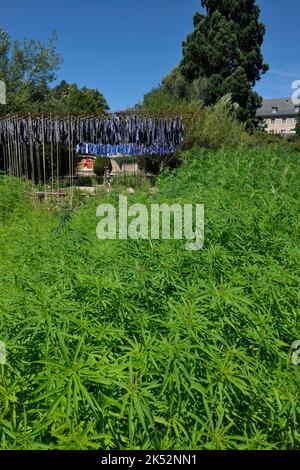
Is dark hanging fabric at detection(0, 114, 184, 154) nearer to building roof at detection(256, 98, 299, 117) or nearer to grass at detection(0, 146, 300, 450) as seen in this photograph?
grass at detection(0, 146, 300, 450)

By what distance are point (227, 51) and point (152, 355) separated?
74.2 ft

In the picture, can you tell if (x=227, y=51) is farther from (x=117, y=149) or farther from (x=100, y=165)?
(x=117, y=149)

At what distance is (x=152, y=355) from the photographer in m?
1.40

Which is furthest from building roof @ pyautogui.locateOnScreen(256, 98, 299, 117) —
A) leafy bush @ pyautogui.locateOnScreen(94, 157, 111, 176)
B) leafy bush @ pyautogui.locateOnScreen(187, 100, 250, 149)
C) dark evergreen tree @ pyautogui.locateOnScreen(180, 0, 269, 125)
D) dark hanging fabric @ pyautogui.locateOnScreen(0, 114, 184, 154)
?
dark hanging fabric @ pyautogui.locateOnScreen(0, 114, 184, 154)

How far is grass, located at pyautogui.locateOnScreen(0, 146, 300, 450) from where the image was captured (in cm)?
127

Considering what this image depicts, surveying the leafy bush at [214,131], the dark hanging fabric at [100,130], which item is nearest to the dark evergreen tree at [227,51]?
the leafy bush at [214,131]

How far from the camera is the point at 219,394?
1328 millimetres

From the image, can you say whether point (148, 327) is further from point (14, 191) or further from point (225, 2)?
point (225, 2)

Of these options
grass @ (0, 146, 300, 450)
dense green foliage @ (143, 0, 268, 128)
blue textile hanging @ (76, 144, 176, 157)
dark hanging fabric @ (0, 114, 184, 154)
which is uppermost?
dense green foliage @ (143, 0, 268, 128)

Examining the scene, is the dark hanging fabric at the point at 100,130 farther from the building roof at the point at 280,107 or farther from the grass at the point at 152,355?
the building roof at the point at 280,107

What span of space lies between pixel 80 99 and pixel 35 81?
11.7 metres

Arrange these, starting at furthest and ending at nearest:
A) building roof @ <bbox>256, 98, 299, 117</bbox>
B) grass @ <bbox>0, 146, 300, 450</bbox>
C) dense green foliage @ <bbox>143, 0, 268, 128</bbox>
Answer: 1. building roof @ <bbox>256, 98, 299, 117</bbox>
2. dense green foliage @ <bbox>143, 0, 268, 128</bbox>
3. grass @ <bbox>0, 146, 300, 450</bbox>

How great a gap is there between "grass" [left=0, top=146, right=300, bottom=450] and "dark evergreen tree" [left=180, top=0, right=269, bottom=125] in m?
20.1

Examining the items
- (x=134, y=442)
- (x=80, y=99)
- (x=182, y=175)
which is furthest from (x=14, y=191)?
(x=80, y=99)
